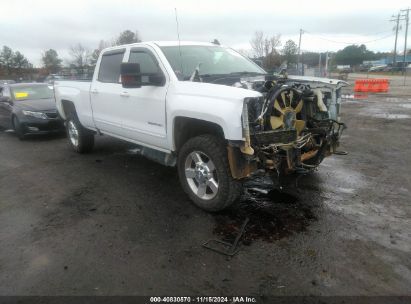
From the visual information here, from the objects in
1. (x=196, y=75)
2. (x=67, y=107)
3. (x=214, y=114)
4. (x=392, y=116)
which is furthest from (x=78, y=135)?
(x=392, y=116)

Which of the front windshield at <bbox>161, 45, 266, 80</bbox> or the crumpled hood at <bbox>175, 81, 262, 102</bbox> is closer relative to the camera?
the crumpled hood at <bbox>175, 81, 262, 102</bbox>

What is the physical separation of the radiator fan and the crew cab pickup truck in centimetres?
1

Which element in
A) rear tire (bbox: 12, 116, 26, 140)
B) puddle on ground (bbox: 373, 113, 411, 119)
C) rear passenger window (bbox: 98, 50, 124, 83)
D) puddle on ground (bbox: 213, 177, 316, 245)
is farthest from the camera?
puddle on ground (bbox: 373, 113, 411, 119)

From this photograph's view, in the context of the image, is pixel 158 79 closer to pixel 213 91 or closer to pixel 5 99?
pixel 213 91

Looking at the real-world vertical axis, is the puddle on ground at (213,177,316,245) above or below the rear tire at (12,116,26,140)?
below

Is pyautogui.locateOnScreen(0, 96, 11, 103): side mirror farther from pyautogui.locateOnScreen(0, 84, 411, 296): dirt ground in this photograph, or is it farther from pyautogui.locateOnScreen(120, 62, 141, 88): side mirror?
pyautogui.locateOnScreen(120, 62, 141, 88): side mirror

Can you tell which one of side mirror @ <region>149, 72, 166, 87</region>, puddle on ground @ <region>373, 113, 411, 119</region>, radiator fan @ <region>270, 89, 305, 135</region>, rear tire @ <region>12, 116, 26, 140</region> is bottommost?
puddle on ground @ <region>373, 113, 411, 119</region>

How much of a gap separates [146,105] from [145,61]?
689mm

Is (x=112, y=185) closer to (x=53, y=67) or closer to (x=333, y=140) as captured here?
(x=333, y=140)

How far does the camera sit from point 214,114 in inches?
154

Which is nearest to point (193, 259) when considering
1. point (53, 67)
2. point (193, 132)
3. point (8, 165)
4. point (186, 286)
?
point (186, 286)

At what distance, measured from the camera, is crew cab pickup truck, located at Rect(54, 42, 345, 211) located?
3.92 meters

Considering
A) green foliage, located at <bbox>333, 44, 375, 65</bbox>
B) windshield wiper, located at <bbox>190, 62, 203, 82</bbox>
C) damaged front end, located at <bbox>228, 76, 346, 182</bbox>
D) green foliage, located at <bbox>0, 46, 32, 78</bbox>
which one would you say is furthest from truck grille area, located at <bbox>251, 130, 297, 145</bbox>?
green foliage, located at <bbox>333, 44, 375, 65</bbox>

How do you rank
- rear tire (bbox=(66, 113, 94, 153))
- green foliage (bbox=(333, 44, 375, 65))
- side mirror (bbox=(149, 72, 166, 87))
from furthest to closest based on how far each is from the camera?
green foliage (bbox=(333, 44, 375, 65)) → rear tire (bbox=(66, 113, 94, 153)) → side mirror (bbox=(149, 72, 166, 87))
